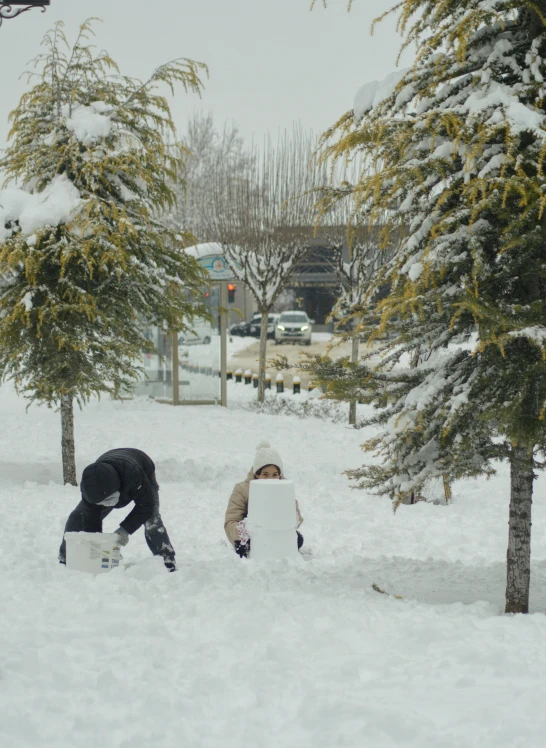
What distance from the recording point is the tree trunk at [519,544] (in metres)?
5.32

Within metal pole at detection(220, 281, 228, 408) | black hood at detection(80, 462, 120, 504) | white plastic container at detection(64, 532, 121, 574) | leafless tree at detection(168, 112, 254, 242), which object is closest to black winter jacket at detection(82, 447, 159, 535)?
black hood at detection(80, 462, 120, 504)

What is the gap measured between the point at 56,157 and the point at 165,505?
451 cm

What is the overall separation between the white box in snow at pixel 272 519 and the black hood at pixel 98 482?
43.4 inches

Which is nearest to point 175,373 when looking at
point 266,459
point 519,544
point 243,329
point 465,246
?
point 266,459

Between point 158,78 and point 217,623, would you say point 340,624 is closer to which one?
point 217,623

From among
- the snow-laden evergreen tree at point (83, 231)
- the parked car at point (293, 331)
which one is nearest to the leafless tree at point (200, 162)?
the parked car at point (293, 331)

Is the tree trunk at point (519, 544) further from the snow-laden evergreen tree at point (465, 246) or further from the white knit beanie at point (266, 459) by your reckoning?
the white knit beanie at point (266, 459)

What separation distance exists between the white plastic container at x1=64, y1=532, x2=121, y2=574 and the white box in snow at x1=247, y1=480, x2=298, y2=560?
115 centimetres

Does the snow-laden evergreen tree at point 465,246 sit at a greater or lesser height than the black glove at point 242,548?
greater

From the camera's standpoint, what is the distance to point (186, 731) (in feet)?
11.5

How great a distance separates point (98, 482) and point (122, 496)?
0.47m

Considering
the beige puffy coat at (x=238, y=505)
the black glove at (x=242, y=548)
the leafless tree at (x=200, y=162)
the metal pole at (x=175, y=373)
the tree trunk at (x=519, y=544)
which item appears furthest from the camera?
the leafless tree at (x=200, y=162)

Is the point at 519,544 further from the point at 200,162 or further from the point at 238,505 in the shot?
the point at 200,162

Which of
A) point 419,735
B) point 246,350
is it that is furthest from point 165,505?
point 246,350
